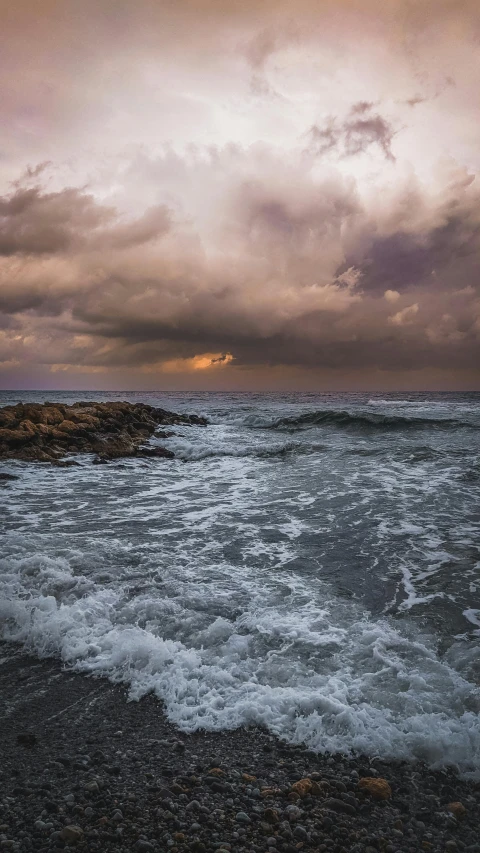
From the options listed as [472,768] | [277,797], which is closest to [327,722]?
[277,797]

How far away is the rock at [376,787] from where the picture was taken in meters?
2.85

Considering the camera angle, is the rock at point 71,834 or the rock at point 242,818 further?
the rock at point 242,818

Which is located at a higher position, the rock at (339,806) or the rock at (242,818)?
the rock at (242,818)

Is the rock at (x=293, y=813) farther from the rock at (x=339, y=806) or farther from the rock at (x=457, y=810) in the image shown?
the rock at (x=457, y=810)

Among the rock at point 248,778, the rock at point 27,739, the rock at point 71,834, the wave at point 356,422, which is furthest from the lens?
the wave at point 356,422

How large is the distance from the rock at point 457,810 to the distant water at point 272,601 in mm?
370

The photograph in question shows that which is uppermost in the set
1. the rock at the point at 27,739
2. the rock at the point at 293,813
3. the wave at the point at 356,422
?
the wave at the point at 356,422

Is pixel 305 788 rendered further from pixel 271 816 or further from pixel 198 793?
pixel 198 793

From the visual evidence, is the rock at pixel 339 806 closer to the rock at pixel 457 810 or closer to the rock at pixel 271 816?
the rock at pixel 271 816

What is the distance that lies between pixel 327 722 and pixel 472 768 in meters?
1.01

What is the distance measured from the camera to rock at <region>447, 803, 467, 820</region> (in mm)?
2737

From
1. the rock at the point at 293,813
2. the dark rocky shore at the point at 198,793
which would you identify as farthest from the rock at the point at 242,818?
the rock at the point at 293,813

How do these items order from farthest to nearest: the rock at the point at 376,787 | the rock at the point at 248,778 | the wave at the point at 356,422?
the wave at the point at 356,422 → the rock at the point at 248,778 → the rock at the point at 376,787

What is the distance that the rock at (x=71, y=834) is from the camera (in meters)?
2.45
